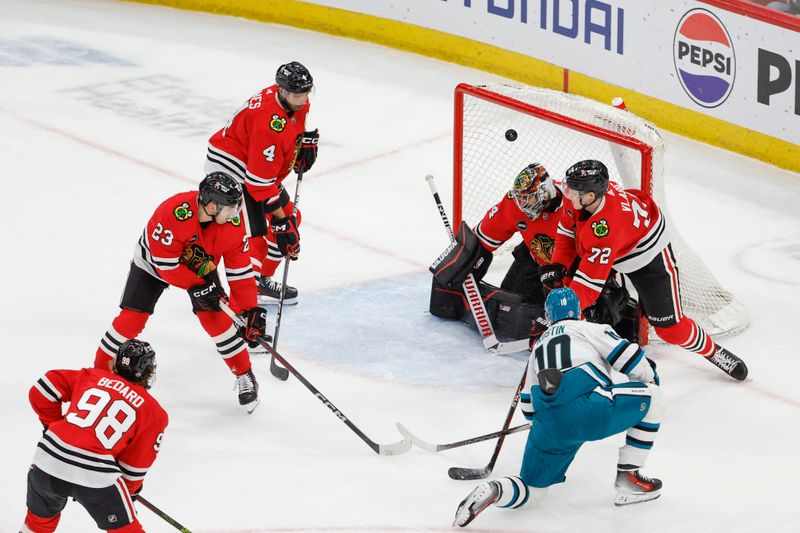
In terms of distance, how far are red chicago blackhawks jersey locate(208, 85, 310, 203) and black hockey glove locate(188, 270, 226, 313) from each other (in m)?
0.76

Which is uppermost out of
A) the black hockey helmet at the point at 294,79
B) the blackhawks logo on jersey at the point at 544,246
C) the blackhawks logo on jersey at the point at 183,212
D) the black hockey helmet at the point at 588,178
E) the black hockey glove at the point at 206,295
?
the black hockey helmet at the point at 294,79

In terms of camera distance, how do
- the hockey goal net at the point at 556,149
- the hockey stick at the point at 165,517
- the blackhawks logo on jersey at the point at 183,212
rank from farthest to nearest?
the hockey goal net at the point at 556,149
the blackhawks logo on jersey at the point at 183,212
the hockey stick at the point at 165,517

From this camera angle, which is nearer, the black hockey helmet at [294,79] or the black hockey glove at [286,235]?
the black hockey helmet at [294,79]

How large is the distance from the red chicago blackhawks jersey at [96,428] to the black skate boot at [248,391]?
1.07 meters

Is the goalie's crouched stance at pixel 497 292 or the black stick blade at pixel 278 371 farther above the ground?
the goalie's crouched stance at pixel 497 292

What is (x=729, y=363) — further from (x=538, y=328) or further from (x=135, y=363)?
(x=135, y=363)

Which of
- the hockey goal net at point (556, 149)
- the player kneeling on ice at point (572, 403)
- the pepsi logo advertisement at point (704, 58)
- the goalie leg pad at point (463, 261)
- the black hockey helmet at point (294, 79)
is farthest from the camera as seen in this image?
the pepsi logo advertisement at point (704, 58)

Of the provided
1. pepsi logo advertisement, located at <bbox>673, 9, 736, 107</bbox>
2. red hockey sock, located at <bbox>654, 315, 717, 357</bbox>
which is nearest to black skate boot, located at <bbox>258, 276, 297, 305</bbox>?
red hockey sock, located at <bbox>654, 315, 717, 357</bbox>

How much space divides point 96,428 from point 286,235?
6.39ft

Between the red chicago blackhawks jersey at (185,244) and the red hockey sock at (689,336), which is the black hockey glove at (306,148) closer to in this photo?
the red chicago blackhawks jersey at (185,244)

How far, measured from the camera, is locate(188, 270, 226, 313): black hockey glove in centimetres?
468

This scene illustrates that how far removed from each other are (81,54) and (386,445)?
17.0ft

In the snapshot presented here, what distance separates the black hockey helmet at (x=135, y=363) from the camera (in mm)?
3818

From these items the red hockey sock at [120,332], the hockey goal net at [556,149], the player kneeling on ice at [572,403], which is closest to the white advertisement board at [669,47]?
the hockey goal net at [556,149]
